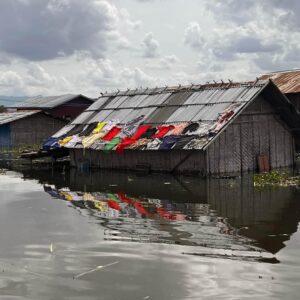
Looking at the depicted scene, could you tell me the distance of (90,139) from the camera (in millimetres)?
28984

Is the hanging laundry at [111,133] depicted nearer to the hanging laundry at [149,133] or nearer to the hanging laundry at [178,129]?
the hanging laundry at [149,133]

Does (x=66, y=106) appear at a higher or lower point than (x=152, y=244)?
higher

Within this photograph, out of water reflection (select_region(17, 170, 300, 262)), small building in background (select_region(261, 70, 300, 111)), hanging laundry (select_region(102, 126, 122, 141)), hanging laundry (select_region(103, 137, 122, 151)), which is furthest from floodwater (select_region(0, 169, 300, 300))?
small building in background (select_region(261, 70, 300, 111))

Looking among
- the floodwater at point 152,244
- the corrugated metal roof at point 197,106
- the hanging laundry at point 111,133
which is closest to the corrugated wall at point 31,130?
the corrugated metal roof at point 197,106

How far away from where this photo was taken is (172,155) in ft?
81.7

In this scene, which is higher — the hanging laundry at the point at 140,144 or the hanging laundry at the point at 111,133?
the hanging laundry at the point at 111,133

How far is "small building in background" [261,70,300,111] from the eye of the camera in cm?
3578

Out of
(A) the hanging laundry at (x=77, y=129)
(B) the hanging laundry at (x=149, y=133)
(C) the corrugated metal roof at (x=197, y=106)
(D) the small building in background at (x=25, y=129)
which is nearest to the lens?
(C) the corrugated metal roof at (x=197, y=106)

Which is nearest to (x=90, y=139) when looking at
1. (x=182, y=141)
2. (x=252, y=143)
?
(x=182, y=141)

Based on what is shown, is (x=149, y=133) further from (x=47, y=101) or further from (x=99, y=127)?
(x=47, y=101)

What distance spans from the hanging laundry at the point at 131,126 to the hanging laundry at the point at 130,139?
370 millimetres

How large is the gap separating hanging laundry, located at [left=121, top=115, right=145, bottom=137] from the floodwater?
314 inches

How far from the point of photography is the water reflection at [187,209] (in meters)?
11.5

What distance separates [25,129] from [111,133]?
18.9 metres
